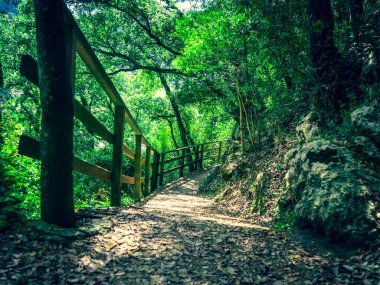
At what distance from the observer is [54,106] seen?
244 centimetres

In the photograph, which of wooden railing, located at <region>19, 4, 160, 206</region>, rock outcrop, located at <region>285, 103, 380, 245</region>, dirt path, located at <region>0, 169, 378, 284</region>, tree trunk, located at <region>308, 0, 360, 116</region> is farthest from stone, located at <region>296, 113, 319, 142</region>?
wooden railing, located at <region>19, 4, 160, 206</region>

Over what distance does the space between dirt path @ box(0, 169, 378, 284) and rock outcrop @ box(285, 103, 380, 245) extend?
0.35 meters

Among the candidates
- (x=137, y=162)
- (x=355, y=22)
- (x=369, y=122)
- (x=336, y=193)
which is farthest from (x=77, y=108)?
(x=355, y=22)

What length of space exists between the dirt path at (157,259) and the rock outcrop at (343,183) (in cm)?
35

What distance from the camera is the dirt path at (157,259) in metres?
2.11

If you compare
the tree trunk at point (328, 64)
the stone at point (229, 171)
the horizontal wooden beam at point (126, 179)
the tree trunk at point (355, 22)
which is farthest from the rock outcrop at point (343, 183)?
the stone at point (229, 171)

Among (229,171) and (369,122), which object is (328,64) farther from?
(229,171)

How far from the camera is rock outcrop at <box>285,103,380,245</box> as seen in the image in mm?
2625

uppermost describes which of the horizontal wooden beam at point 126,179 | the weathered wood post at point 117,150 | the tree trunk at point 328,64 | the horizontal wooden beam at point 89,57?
the tree trunk at point 328,64

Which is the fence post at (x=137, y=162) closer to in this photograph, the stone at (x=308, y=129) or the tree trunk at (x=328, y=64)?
the stone at (x=308, y=129)

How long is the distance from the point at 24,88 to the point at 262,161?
11140 mm

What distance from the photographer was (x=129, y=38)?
12.8m

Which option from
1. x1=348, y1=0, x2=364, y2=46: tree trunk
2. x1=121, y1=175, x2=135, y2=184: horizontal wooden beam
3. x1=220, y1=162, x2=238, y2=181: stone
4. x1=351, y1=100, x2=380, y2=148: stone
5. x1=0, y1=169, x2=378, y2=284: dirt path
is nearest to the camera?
x1=0, y1=169, x2=378, y2=284: dirt path

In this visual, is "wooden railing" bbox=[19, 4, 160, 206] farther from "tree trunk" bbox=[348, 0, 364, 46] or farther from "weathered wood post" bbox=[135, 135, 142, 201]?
"tree trunk" bbox=[348, 0, 364, 46]
